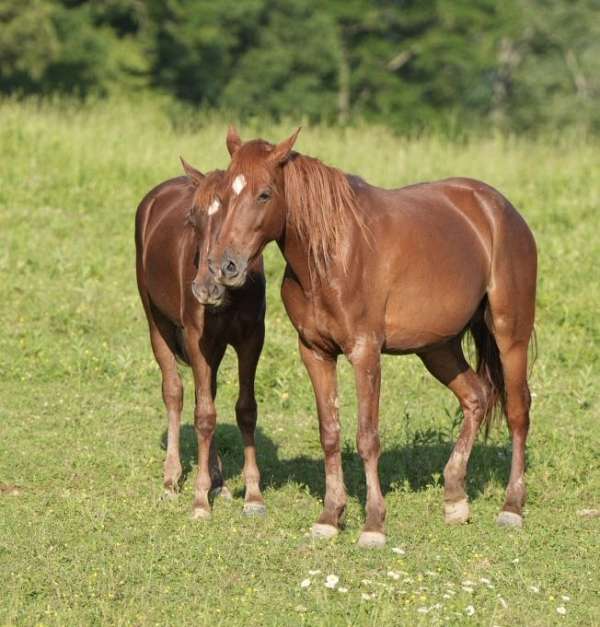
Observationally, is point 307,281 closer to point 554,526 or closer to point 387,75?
point 554,526

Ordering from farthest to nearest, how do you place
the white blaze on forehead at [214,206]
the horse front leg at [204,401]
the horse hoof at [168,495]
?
1. the horse hoof at [168,495]
2. the horse front leg at [204,401]
3. the white blaze on forehead at [214,206]

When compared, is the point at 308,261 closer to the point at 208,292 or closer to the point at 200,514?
the point at 208,292

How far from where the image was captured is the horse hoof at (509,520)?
7.66 meters

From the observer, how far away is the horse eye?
21.9 feet

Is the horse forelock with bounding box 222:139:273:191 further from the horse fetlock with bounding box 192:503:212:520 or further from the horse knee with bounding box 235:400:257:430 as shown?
the horse fetlock with bounding box 192:503:212:520

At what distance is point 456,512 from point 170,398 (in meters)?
2.26

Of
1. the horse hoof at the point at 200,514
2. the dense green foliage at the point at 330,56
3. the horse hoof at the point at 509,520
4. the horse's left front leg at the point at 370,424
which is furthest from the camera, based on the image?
the dense green foliage at the point at 330,56

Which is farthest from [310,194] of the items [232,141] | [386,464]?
[386,464]

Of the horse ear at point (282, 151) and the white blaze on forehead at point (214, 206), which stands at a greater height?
the horse ear at point (282, 151)

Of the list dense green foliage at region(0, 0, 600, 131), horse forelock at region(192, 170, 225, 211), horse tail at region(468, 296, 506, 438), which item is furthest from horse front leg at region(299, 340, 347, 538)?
dense green foliage at region(0, 0, 600, 131)

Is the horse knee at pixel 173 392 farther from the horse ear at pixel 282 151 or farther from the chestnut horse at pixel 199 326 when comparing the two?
the horse ear at pixel 282 151

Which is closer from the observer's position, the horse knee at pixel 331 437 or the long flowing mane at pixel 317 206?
the long flowing mane at pixel 317 206

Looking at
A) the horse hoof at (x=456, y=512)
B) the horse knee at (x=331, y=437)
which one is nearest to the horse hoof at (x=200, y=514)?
the horse knee at (x=331, y=437)

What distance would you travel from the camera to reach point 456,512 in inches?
305
